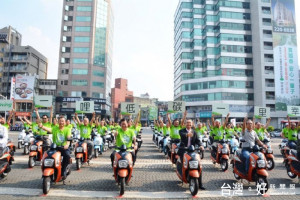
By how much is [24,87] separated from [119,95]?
2534 inches

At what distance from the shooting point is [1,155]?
6758 millimetres

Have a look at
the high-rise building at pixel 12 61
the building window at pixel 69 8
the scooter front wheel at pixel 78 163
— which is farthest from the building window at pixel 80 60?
the scooter front wheel at pixel 78 163

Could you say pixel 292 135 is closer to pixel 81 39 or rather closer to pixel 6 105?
pixel 6 105

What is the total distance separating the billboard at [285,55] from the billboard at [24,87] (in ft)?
183

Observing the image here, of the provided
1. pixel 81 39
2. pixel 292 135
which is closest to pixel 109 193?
pixel 292 135

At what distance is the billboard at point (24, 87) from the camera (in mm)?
49575

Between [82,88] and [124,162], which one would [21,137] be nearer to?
[124,162]

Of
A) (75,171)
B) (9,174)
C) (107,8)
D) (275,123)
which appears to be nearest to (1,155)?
(9,174)

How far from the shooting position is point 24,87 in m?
50.1

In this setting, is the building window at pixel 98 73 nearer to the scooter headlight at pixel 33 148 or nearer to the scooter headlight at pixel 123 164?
the scooter headlight at pixel 33 148

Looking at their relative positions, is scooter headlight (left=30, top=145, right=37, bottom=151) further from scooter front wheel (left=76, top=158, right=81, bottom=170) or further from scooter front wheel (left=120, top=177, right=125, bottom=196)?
scooter front wheel (left=120, top=177, right=125, bottom=196)

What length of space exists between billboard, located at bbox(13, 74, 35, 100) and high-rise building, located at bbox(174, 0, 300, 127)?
36.9 meters

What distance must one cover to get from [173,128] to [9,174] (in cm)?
625

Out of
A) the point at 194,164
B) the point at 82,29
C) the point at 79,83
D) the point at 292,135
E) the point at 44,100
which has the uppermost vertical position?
the point at 82,29
